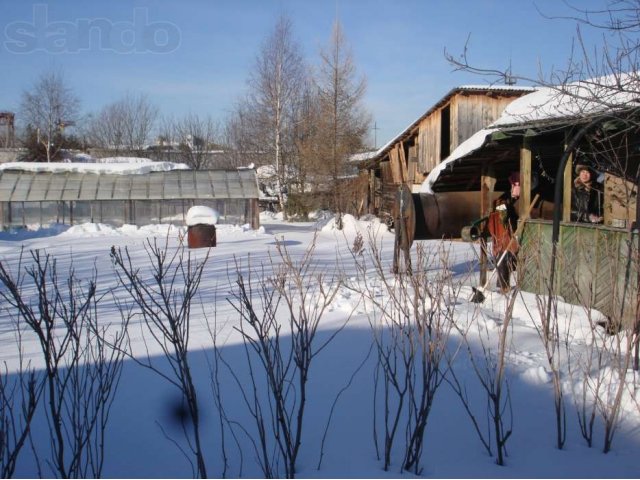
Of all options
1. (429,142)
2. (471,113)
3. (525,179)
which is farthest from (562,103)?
(429,142)

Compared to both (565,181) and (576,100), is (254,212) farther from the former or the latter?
(576,100)

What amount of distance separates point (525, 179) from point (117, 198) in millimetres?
20662

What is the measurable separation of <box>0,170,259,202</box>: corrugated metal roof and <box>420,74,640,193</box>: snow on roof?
16.5m

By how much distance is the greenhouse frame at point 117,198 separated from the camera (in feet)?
81.8

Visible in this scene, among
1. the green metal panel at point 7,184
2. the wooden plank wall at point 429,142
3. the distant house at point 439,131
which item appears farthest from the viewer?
the green metal panel at point 7,184

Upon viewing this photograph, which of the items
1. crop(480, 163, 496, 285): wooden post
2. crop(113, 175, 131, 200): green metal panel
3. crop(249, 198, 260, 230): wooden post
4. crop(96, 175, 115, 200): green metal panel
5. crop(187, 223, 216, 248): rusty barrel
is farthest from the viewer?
crop(249, 198, 260, 230): wooden post

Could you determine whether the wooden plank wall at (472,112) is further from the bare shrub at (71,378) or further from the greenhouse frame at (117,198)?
the bare shrub at (71,378)

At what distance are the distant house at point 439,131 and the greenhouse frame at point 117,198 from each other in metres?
7.08

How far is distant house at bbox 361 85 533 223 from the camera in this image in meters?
20.4

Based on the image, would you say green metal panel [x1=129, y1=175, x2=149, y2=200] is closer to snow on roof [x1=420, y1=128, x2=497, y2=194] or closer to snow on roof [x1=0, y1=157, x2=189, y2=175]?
snow on roof [x1=0, y1=157, x2=189, y2=175]

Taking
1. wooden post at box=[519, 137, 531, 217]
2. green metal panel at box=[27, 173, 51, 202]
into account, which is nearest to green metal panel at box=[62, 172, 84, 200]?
green metal panel at box=[27, 173, 51, 202]

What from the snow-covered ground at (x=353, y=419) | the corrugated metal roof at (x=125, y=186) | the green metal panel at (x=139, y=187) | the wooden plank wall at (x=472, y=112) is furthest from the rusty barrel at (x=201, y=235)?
the snow-covered ground at (x=353, y=419)

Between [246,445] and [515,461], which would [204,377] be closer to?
[246,445]

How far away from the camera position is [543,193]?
9.80m
